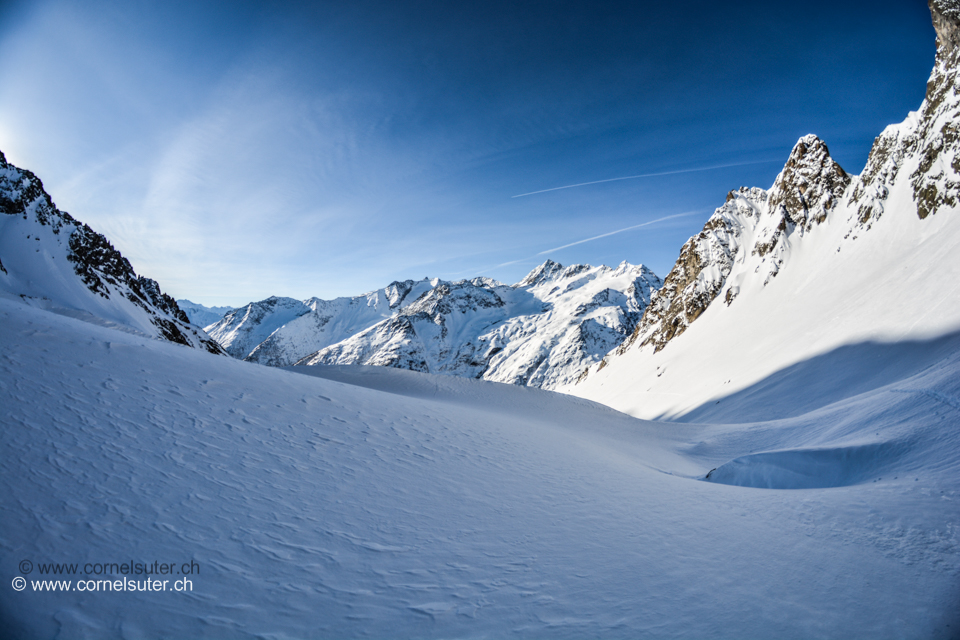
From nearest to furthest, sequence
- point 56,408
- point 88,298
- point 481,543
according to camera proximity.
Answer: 1. point 481,543
2. point 56,408
3. point 88,298

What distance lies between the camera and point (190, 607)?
3.65 m

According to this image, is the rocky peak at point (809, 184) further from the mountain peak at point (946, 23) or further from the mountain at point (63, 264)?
the mountain at point (63, 264)

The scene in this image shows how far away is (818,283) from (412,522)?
61.0 m

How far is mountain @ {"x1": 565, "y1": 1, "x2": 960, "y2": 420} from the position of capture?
29094 mm

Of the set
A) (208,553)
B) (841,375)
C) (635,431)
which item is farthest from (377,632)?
(841,375)

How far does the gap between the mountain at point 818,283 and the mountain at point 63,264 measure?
64.4 meters

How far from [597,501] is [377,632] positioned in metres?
4.81

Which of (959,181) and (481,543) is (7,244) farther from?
(959,181)

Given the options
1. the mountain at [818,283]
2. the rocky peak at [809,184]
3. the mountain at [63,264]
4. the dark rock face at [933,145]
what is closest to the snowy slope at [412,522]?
the mountain at [818,283]

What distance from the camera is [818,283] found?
49844 millimetres

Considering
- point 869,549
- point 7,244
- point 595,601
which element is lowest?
point 595,601

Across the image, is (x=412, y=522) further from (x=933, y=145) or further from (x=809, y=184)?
(x=809, y=184)

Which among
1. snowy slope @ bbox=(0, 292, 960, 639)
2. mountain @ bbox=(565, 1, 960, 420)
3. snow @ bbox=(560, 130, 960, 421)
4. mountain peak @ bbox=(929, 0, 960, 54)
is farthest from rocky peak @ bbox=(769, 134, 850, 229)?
snowy slope @ bbox=(0, 292, 960, 639)

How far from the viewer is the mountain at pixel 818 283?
29094mm
